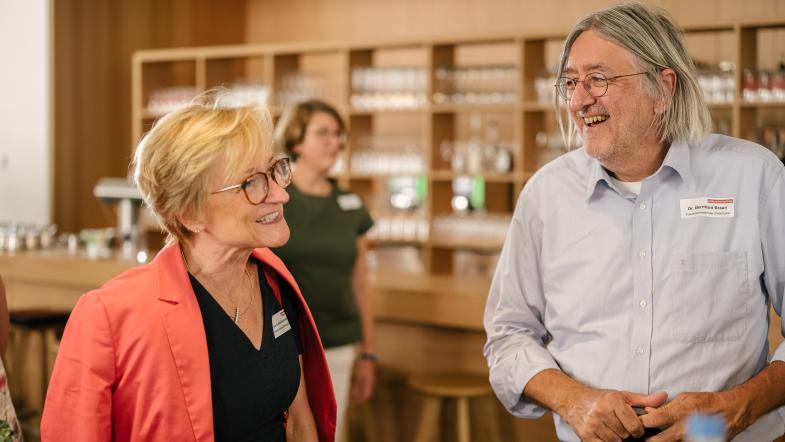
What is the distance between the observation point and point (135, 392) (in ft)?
5.77

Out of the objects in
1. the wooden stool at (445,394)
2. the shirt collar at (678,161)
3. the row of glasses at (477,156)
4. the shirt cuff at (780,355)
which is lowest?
the wooden stool at (445,394)

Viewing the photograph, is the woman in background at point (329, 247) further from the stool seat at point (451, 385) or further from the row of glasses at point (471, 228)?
the row of glasses at point (471, 228)

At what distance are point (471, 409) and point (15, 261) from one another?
338 centimetres

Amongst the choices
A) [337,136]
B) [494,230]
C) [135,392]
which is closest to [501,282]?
[135,392]

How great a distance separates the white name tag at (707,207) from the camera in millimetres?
1954

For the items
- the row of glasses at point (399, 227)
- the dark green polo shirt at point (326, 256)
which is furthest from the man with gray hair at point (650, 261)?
the row of glasses at point (399, 227)

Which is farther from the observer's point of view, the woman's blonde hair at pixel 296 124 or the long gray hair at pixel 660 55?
the woman's blonde hair at pixel 296 124

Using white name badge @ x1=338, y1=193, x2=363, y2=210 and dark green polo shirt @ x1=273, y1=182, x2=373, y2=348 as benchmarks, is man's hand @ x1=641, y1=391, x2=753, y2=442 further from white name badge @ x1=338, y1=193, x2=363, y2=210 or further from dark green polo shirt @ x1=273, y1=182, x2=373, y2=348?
white name badge @ x1=338, y1=193, x2=363, y2=210

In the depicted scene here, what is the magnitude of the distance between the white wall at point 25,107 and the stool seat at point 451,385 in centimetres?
435

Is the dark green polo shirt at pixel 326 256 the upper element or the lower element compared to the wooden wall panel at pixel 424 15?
lower

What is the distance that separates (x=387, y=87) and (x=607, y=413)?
4.42 meters

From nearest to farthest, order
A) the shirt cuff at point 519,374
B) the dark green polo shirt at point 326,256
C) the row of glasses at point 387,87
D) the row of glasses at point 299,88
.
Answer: the shirt cuff at point 519,374
the dark green polo shirt at point 326,256
the row of glasses at point 387,87
the row of glasses at point 299,88

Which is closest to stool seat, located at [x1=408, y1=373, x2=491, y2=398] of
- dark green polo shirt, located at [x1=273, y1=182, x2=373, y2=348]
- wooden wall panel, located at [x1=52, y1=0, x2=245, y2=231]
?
dark green polo shirt, located at [x1=273, y1=182, x2=373, y2=348]

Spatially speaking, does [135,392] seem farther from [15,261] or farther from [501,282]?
[15,261]
